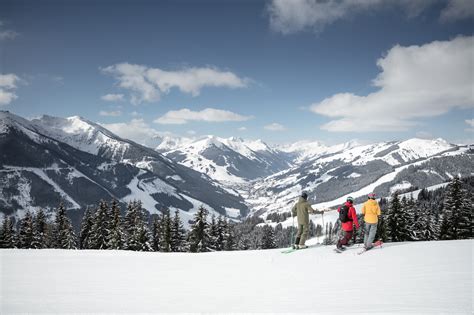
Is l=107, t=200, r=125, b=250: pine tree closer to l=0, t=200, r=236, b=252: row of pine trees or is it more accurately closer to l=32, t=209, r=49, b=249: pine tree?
l=0, t=200, r=236, b=252: row of pine trees

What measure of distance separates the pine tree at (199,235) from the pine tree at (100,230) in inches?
502

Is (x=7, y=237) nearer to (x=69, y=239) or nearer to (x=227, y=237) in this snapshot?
(x=69, y=239)

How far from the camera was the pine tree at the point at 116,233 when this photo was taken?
1647 inches

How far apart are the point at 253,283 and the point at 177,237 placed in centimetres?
4003

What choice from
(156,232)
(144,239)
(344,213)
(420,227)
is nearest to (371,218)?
(344,213)

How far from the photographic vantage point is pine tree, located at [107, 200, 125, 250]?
1647 inches

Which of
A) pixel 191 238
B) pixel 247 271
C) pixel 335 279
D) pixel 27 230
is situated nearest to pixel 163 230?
pixel 191 238

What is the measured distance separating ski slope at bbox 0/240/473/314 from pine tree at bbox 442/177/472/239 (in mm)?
29208

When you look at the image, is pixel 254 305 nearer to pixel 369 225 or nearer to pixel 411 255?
pixel 411 255

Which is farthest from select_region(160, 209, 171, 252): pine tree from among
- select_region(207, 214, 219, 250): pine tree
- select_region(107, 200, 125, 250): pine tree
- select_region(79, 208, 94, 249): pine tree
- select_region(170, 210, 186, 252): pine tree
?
select_region(79, 208, 94, 249): pine tree

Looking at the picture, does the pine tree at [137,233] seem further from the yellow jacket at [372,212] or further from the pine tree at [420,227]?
the pine tree at [420,227]

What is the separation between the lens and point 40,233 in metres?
47.8

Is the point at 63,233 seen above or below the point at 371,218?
below

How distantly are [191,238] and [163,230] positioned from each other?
4.95 m
